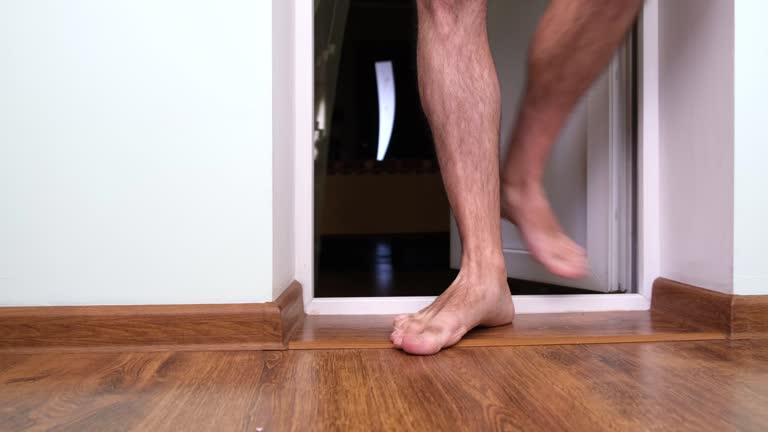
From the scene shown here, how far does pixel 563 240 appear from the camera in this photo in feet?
3.81

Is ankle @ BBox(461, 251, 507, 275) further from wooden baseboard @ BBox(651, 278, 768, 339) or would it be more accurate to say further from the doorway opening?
the doorway opening

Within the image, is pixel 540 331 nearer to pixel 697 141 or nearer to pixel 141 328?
pixel 697 141

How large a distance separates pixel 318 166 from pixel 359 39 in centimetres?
560

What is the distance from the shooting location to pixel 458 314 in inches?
41.7

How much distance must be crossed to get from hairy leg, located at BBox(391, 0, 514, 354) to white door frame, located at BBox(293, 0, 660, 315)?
0.26m

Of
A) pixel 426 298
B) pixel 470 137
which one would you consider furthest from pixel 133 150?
pixel 426 298

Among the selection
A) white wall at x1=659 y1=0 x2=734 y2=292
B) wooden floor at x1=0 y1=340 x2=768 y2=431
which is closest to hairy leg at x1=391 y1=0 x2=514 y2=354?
wooden floor at x1=0 y1=340 x2=768 y2=431

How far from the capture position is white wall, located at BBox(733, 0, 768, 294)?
114 cm

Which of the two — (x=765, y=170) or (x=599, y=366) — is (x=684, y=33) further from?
(x=599, y=366)

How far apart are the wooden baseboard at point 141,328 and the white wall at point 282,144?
8 centimetres

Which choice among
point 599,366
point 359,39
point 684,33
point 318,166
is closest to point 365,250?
point 318,166

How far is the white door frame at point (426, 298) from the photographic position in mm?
1379

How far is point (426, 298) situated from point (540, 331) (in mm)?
328

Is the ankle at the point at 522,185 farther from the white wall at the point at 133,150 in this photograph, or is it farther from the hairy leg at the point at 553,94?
the white wall at the point at 133,150
